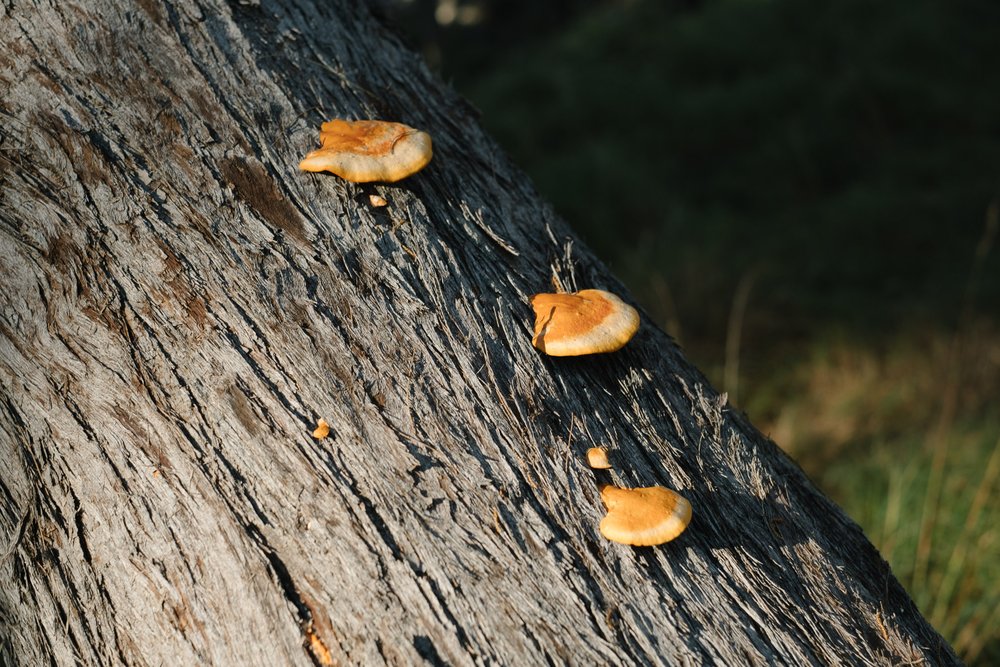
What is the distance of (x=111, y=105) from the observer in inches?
57.9

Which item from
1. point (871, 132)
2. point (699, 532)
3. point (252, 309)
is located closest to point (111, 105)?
point (252, 309)

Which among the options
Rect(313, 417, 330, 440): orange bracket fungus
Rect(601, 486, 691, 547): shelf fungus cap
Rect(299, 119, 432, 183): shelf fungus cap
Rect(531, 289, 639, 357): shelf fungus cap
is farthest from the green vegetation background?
Rect(601, 486, 691, 547): shelf fungus cap

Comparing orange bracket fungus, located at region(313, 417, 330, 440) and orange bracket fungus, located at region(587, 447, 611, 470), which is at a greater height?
orange bracket fungus, located at region(313, 417, 330, 440)

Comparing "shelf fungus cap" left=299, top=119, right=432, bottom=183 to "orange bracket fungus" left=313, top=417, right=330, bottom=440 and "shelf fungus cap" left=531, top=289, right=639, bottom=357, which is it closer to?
"shelf fungus cap" left=531, top=289, right=639, bottom=357

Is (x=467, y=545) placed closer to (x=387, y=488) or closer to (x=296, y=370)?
(x=387, y=488)

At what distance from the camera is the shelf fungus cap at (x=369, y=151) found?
148cm

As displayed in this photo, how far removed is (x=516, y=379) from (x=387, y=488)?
31 cm

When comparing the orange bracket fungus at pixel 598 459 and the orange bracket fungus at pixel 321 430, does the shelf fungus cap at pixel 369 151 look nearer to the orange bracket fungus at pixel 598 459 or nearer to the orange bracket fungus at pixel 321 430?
the orange bracket fungus at pixel 321 430

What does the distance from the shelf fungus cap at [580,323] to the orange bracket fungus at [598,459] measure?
0.60 ft

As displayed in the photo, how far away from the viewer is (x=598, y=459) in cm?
136

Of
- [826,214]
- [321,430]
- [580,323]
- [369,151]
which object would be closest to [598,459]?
[580,323]

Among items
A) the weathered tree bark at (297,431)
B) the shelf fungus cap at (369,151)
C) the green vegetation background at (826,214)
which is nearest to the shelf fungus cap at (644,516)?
the weathered tree bark at (297,431)

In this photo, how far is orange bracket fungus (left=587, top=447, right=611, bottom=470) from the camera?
136 centimetres

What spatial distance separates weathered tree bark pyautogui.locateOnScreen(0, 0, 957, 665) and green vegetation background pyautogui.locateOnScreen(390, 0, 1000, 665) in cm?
92
